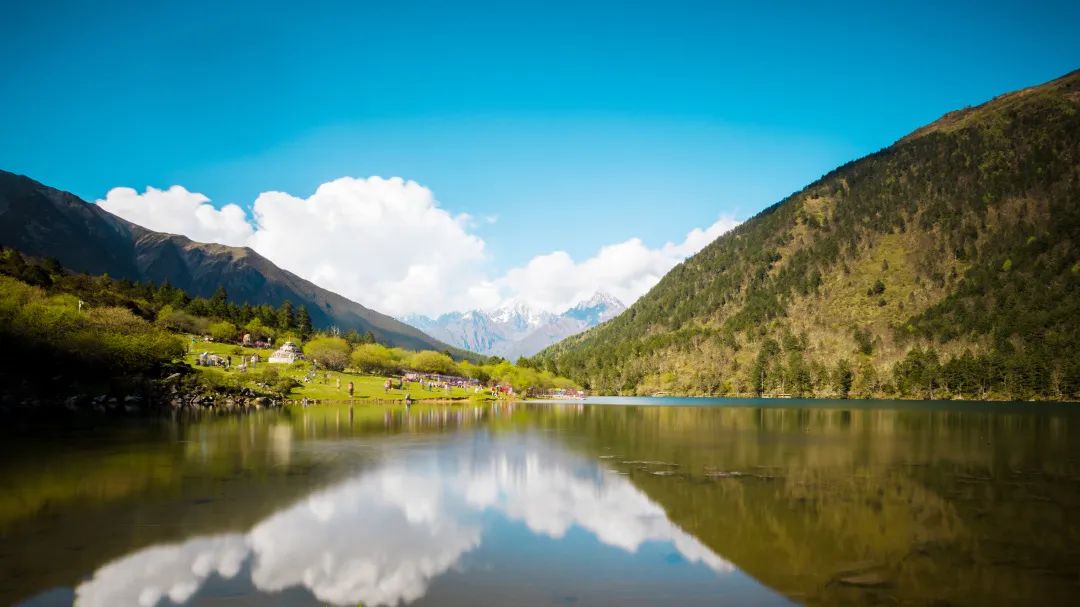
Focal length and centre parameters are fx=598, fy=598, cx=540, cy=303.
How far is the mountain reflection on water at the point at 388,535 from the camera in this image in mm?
16344

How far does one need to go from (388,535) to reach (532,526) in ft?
18.3

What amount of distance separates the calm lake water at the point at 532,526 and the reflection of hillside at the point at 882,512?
124mm

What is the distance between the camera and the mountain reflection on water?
16.3 m

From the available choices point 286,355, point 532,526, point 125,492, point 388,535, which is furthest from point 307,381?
point 532,526

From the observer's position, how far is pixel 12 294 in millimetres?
103125

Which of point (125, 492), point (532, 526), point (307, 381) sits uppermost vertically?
point (125, 492)

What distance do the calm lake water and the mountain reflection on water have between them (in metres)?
0.11

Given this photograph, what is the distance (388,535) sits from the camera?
2198cm

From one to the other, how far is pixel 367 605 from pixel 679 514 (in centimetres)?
1419

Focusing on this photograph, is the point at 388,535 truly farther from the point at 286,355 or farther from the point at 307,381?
the point at 286,355

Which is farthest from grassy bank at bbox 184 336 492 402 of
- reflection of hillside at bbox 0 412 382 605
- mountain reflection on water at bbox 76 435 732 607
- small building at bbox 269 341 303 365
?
mountain reflection on water at bbox 76 435 732 607

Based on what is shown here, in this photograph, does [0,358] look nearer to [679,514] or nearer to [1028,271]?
[679,514]

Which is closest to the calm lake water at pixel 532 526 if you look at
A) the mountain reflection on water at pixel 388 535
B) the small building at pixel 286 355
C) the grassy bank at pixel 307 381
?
the mountain reflection on water at pixel 388 535

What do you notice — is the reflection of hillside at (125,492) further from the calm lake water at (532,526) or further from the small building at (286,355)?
the small building at (286,355)
